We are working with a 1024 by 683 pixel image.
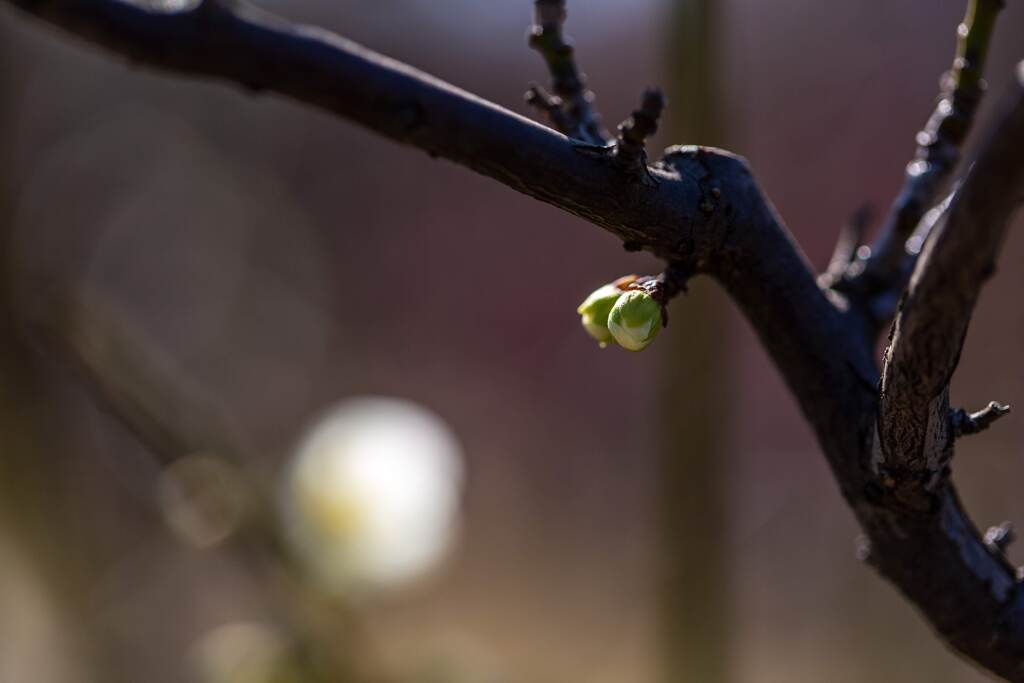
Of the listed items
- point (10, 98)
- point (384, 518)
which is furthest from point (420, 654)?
point (10, 98)

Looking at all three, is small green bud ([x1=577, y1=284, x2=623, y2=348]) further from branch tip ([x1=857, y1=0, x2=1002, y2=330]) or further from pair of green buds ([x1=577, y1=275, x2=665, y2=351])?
branch tip ([x1=857, y1=0, x2=1002, y2=330])

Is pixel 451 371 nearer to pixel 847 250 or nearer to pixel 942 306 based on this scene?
pixel 847 250

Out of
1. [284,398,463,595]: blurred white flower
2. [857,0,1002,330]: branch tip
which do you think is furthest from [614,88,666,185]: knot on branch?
[284,398,463,595]: blurred white flower

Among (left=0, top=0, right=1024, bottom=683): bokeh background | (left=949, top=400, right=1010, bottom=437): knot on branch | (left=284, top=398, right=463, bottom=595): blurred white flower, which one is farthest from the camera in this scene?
(left=0, top=0, right=1024, bottom=683): bokeh background

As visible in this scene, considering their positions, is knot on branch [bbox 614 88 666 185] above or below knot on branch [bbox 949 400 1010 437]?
above

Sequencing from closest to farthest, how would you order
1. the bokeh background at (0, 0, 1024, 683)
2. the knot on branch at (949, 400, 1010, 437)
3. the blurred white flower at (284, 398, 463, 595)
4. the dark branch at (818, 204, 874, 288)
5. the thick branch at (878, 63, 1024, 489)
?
1. the thick branch at (878, 63, 1024, 489)
2. the knot on branch at (949, 400, 1010, 437)
3. the dark branch at (818, 204, 874, 288)
4. the blurred white flower at (284, 398, 463, 595)
5. the bokeh background at (0, 0, 1024, 683)

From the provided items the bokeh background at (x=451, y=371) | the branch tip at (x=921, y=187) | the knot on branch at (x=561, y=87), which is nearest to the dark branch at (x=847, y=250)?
the branch tip at (x=921, y=187)

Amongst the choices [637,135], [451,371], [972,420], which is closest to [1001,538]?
[972,420]

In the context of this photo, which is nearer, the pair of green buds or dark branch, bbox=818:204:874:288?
the pair of green buds
